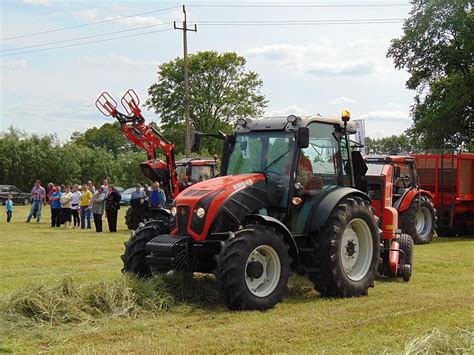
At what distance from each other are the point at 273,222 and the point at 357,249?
5.93 feet

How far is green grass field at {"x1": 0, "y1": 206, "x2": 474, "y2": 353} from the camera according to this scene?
6.11 metres

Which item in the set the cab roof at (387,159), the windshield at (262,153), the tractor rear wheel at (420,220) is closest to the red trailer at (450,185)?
the tractor rear wheel at (420,220)

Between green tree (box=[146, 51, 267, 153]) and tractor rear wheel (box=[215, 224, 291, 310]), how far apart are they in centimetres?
4856

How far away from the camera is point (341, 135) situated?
9.38m

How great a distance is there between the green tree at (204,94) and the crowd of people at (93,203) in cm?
3105

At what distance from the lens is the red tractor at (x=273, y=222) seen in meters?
7.86

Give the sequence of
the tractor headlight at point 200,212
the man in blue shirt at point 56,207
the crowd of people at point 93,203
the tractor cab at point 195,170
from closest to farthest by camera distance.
→ the tractor headlight at point 200,212, the crowd of people at point 93,203, the tractor cab at point 195,170, the man in blue shirt at point 56,207

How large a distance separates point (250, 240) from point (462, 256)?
25.1ft

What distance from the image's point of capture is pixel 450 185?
18.7 m

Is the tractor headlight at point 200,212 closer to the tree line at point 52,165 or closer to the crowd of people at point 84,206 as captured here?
the crowd of people at point 84,206

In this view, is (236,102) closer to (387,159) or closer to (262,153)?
(387,159)

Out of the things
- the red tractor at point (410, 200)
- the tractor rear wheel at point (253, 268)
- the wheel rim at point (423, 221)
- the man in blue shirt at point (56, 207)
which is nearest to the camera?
the tractor rear wheel at point (253, 268)

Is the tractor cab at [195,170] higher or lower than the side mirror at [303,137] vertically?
lower

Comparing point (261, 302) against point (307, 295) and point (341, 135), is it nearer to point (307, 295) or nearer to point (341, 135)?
point (307, 295)
